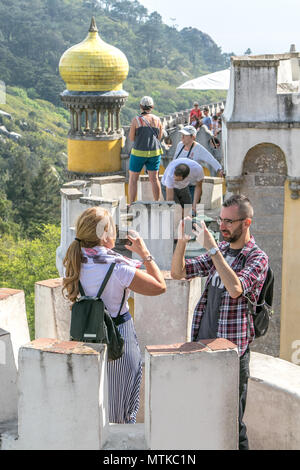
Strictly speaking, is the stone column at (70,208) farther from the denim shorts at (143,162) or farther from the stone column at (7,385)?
the stone column at (7,385)

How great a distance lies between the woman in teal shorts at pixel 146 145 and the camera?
1098 centimetres

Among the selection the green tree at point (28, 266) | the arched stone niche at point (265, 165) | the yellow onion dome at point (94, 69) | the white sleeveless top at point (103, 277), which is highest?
the yellow onion dome at point (94, 69)

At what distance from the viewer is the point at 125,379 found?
554cm

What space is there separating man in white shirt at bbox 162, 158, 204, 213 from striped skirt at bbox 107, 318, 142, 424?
14.3ft

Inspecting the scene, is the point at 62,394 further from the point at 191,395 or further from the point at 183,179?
the point at 183,179

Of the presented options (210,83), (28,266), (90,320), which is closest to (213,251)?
(90,320)

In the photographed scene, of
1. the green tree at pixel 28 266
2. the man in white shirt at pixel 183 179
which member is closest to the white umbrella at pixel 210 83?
the green tree at pixel 28 266

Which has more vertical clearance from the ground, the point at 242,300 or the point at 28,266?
the point at 242,300

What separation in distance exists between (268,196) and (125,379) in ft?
19.4

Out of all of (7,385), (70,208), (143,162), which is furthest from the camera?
(143,162)

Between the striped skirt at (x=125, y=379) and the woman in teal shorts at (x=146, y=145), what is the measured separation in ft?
18.0

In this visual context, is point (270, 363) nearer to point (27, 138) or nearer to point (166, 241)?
point (166, 241)

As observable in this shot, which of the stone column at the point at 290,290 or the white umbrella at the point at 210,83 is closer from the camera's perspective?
the stone column at the point at 290,290
